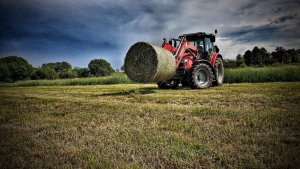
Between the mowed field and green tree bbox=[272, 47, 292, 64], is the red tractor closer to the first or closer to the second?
the mowed field

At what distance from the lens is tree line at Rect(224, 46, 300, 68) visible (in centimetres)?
4595

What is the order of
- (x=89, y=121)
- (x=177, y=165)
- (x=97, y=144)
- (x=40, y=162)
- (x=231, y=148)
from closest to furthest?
(x=177, y=165), (x=40, y=162), (x=231, y=148), (x=97, y=144), (x=89, y=121)

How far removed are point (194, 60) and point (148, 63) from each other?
3.72 m

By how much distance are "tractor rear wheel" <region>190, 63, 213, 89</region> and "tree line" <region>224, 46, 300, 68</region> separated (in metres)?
31.4

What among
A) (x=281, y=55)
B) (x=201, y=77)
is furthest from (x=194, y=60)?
(x=281, y=55)

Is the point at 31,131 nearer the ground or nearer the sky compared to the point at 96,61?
nearer the ground

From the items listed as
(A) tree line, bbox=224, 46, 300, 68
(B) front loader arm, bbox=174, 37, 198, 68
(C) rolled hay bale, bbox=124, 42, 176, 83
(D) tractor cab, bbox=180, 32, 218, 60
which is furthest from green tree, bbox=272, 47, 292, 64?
(C) rolled hay bale, bbox=124, 42, 176, 83

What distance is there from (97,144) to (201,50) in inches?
424

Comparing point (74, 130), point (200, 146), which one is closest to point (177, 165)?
point (200, 146)

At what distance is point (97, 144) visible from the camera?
119 inches

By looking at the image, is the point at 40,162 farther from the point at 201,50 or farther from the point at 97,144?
the point at 201,50

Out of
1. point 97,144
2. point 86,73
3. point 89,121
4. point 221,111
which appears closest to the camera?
point 97,144

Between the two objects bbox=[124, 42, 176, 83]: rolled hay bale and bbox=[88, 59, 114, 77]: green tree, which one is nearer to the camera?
bbox=[124, 42, 176, 83]: rolled hay bale

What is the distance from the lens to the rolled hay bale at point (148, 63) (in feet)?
28.3
